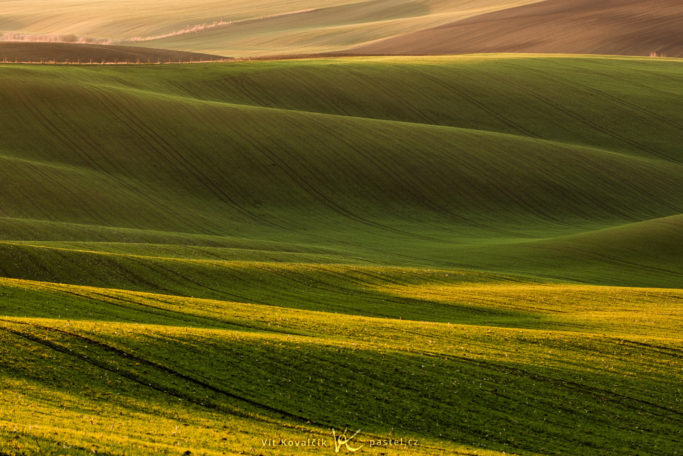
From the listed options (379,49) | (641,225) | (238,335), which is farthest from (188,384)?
(379,49)

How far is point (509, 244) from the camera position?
53.6 m

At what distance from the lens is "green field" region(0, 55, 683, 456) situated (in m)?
16.6

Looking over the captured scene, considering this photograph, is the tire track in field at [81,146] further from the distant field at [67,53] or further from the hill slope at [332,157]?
the distant field at [67,53]

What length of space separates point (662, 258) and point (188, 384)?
39.3 m

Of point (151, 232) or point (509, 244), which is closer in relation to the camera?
point (151, 232)

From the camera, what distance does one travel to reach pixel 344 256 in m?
46.7

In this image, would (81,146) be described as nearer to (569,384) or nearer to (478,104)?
(478,104)

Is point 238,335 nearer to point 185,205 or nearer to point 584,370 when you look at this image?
point 584,370

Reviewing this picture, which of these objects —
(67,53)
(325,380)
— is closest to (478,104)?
(67,53)

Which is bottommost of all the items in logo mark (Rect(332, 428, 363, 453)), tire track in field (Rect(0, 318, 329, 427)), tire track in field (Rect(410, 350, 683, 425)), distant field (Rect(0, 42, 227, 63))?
tire track in field (Rect(410, 350, 683, 425))

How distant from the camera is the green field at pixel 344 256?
16.6m

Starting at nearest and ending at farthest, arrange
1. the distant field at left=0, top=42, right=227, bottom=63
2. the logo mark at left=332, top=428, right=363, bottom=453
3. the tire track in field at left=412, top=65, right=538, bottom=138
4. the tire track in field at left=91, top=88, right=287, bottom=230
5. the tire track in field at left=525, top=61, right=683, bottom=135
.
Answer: the logo mark at left=332, top=428, right=363, bottom=453, the tire track in field at left=91, top=88, right=287, bottom=230, the tire track in field at left=412, top=65, right=538, bottom=138, the tire track in field at left=525, top=61, right=683, bottom=135, the distant field at left=0, top=42, right=227, bottom=63

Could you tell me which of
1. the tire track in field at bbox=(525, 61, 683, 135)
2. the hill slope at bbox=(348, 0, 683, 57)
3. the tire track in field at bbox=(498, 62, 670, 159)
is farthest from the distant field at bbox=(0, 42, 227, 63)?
the tire track in field at bbox=(525, 61, 683, 135)

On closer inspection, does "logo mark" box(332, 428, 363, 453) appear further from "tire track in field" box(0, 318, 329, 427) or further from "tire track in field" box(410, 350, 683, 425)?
"tire track in field" box(410, 350, 683, 425)
